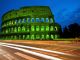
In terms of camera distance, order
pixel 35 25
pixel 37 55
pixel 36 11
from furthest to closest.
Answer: pixel 36 11 → pixel 35 25 → pixel 37 55

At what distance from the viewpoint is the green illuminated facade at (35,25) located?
93.1 m

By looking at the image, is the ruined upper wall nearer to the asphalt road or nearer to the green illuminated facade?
the green illuminated facade

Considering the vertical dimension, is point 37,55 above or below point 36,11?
below

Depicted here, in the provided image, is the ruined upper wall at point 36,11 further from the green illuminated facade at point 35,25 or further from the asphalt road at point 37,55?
the asphalt road at point 37,55

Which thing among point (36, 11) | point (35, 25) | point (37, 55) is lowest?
point (37, 55)

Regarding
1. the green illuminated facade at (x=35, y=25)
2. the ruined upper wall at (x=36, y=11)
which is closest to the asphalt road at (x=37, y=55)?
the green illuminated facade at (x=35, y=25)

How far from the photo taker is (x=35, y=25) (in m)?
93.6

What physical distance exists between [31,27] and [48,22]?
9074mm

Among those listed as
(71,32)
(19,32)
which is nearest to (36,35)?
(19,32)

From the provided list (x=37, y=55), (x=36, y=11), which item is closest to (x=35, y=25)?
(x=36, y=11)

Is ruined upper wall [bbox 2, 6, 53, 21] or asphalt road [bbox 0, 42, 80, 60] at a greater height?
ruined upper wall [bbox 2, 6, 53, 21]

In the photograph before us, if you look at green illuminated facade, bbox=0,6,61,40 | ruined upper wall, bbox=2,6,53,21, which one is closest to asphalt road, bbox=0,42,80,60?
green illuminated facade, bbox=0,6,61,40

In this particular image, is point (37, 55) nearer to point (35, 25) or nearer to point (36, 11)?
point (35, 25)

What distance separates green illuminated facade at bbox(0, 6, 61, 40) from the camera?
306 feet
